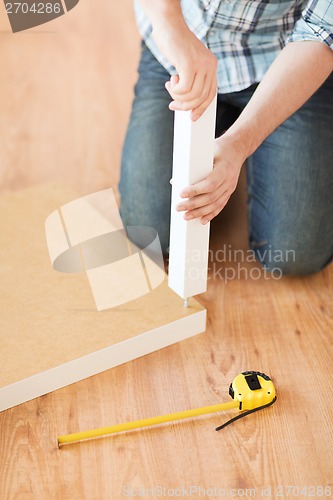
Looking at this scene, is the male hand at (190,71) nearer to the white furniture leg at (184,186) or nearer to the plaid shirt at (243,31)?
the white furniture leg at (184,186)

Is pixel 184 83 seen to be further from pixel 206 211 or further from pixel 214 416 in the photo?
pixel 214 416

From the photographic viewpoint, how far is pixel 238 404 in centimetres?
97

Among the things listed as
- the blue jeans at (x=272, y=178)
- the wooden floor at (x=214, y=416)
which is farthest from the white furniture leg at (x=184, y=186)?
the blue jeans at (x=272, y=178)

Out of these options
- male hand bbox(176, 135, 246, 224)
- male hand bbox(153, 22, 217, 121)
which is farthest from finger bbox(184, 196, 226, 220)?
male hand bbox(153, 22, 217, 121)

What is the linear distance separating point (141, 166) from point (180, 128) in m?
0.40

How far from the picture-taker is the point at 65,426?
95cm

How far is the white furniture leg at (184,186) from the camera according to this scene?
92 cm

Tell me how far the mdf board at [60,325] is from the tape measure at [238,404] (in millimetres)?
122

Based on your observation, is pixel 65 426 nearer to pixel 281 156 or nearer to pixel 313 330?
pixel 313 330

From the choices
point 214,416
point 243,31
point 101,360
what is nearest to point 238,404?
point 214,416

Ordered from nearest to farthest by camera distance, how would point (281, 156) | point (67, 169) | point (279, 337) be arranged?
point (279, 337), point (281, 156), point (67, 169)

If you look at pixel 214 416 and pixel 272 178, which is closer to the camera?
pixel 214 416

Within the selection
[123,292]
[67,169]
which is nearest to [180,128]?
[123,292]

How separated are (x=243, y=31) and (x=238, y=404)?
655 millimetres
